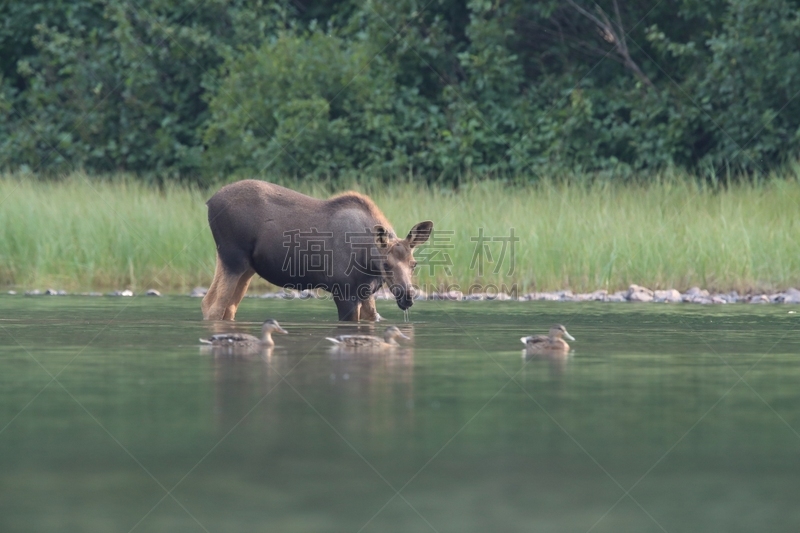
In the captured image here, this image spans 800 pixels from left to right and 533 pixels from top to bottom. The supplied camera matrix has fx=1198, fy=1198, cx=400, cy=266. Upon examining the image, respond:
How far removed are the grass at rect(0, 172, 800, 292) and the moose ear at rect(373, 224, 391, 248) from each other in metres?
4.00

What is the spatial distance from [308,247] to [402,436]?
6189 millimetres

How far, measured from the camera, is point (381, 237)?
11320 millimetres

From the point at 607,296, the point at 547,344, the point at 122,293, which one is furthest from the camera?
the point at 122,293

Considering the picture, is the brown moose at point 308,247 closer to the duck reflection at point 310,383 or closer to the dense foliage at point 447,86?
the duck reflection at point 310,383

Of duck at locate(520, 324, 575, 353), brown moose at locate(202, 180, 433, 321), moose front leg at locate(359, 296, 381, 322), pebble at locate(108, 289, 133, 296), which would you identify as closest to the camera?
duck at locate(520, 324, 575, 353)

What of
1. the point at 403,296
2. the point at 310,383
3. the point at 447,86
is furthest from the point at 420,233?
the point at 447,86

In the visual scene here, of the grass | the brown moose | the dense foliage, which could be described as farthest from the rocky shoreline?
the dense foliage

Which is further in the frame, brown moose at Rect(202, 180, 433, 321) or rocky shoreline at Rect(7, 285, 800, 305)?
rocky shoreline at Rect(7, 285, 800, 305)

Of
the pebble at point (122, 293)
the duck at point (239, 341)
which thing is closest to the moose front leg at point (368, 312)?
the duck at point (239, 341)

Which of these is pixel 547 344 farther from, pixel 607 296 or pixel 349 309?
pixel 607 296

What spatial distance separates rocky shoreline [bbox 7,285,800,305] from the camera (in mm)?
14039

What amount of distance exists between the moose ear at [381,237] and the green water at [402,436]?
1.69 metres

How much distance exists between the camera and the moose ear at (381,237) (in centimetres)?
1128

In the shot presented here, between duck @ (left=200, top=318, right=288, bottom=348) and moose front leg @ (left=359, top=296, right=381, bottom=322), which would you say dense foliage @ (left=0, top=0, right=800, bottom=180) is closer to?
moose front leg @ (left=359, top=296, right=381, bottom=322)
